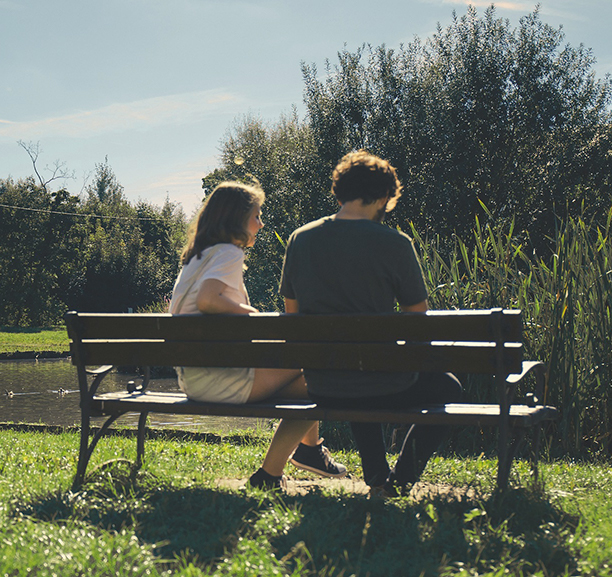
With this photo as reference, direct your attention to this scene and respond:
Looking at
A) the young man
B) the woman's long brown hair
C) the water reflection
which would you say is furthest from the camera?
the water reflection

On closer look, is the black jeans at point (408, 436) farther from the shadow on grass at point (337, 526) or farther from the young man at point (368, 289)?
the shadow on grass at point (337, 526)

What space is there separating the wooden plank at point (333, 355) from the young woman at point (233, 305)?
0.14 meters

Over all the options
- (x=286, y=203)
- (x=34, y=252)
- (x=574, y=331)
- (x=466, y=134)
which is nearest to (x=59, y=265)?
(x=34, y=252)

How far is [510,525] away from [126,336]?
1.99 metres

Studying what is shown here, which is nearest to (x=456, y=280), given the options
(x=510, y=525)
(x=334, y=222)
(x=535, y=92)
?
(x=334, y=222)

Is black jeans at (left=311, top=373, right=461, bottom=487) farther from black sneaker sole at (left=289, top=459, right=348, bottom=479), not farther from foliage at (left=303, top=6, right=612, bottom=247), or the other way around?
foliage at (left=303, top=6, right=612, bottom=247)

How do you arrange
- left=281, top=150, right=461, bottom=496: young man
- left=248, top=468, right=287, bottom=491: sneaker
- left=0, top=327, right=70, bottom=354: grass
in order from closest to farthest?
1. left=281, top=150, right=461, bottom=496: young man
2. left=248, top=468, right=287, bottom=491: sneaker
3. left=0, top=327, right=70, bottom=354: grass

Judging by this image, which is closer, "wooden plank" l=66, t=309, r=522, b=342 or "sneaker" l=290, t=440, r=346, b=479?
"wooden plank" l=66, t=309, r=522, b=342

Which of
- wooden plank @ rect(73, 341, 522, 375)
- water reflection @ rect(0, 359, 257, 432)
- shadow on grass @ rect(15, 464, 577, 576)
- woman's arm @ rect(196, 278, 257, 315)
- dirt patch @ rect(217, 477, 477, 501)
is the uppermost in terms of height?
woman's arm @ rect(196, 278, 257, 315)

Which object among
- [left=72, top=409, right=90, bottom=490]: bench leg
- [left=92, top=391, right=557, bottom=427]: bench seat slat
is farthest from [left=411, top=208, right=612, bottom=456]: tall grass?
[left=72, top=409, right=90, bottom=490]: bench leg

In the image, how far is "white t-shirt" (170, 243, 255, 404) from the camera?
3.50 m

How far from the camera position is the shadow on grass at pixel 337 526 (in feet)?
7.71

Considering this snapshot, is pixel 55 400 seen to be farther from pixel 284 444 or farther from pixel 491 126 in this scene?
pixel 491 126

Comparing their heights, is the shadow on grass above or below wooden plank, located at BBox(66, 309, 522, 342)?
below
